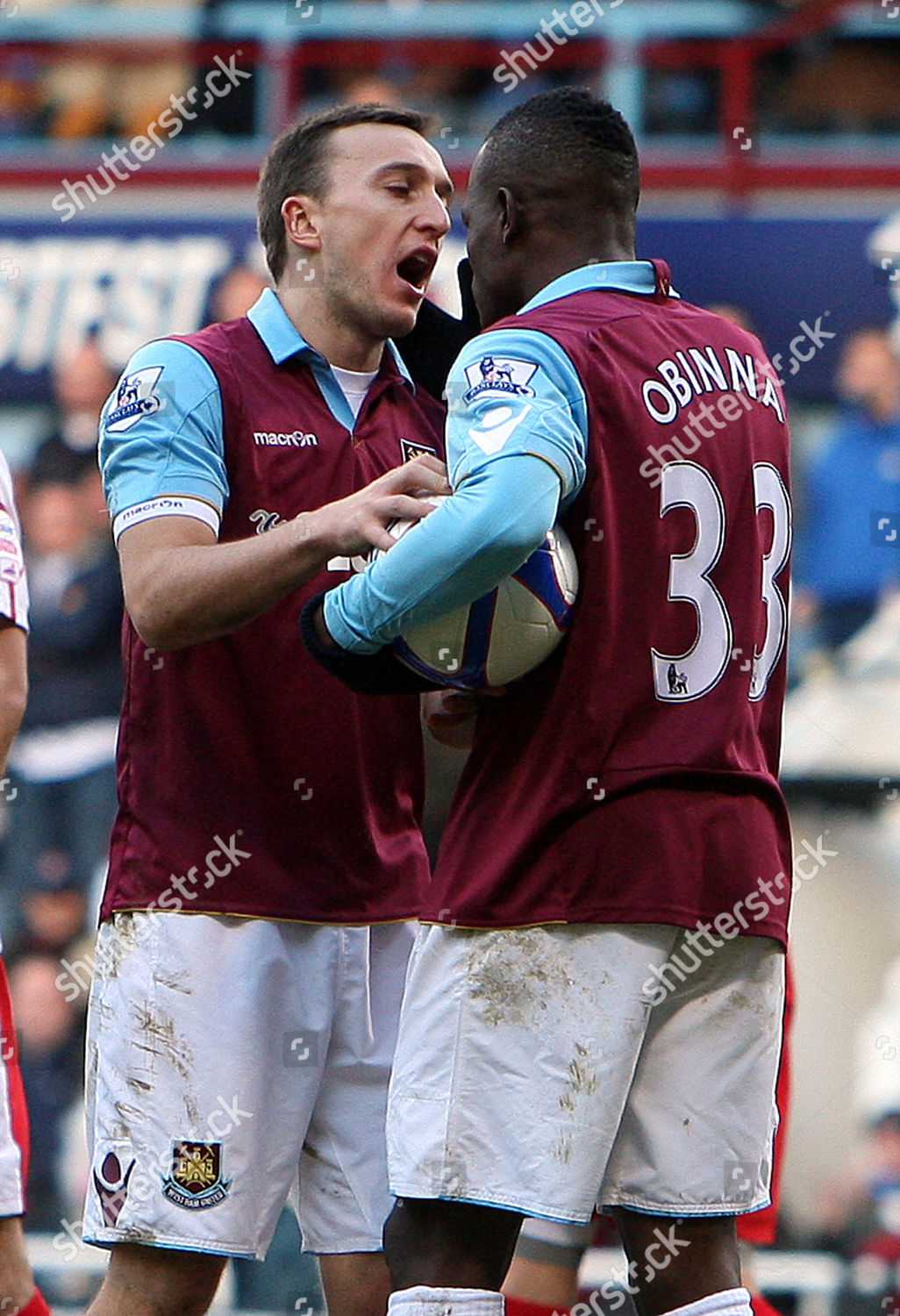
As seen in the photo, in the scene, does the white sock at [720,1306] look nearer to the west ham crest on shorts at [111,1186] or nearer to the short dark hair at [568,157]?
the west ham crest on shorts at [111,1186]

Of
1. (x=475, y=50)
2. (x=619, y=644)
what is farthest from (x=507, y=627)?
(x=475, y=50)

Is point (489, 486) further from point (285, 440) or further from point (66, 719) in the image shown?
point (66, 719)

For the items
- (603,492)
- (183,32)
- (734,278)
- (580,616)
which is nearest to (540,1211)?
(580,616)

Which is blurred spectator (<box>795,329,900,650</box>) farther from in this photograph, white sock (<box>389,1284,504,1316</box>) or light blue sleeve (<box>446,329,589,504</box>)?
white sock (<box>389,1284,504,1316</box>)

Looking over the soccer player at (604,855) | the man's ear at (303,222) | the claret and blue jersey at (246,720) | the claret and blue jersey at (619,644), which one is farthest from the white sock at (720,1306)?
the man's ear at (303,222)

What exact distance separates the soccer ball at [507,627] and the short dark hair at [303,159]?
96 centimetres

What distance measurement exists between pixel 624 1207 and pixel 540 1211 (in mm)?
176

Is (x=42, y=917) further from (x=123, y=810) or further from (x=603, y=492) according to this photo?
(x=603, y=492)

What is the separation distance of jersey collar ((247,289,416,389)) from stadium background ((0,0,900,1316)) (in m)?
3.51

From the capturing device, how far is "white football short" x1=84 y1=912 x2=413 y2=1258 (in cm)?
262

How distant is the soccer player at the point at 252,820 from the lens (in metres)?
2.61

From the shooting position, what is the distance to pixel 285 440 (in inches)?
109

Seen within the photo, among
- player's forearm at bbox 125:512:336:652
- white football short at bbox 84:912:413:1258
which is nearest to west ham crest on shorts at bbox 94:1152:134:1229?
white football short at bbox 84:912:413:1258

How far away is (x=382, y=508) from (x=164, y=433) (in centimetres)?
45
